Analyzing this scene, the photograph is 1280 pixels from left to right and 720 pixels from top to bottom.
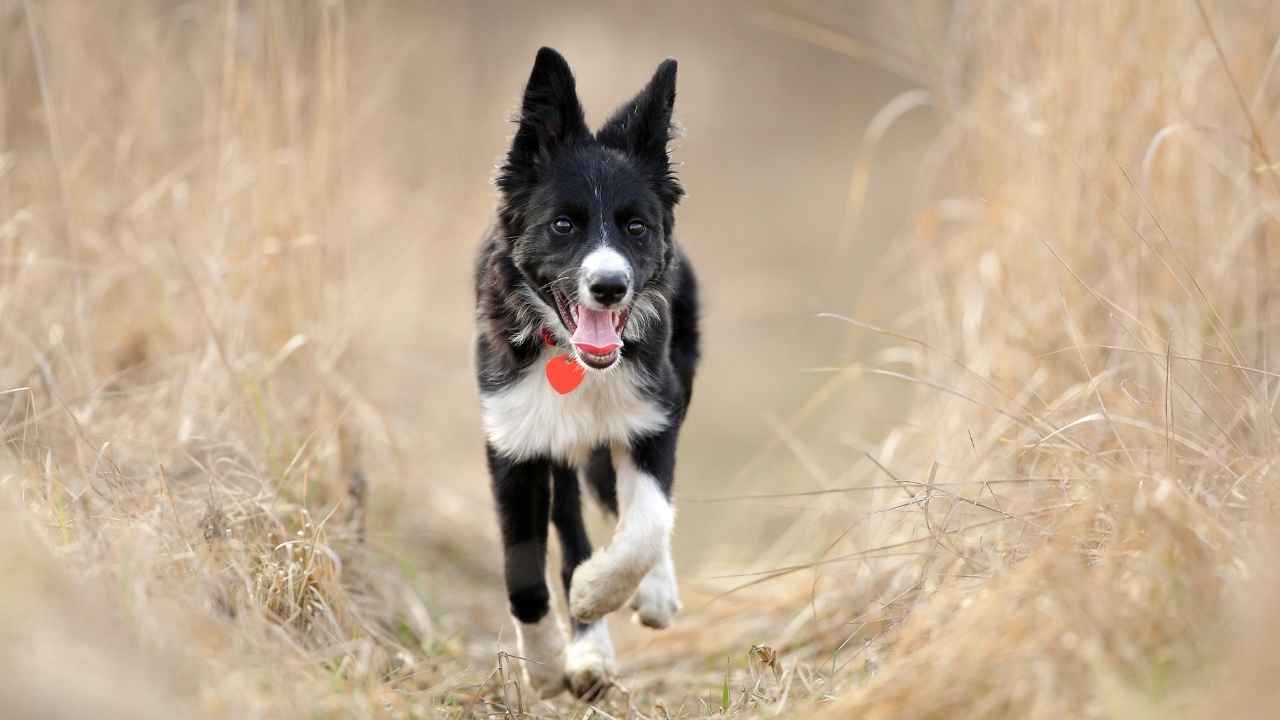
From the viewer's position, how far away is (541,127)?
380 centimetres

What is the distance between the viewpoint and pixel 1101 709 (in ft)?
7.61

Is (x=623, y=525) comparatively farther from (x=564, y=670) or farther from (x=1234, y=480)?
(x=1234, y=480)

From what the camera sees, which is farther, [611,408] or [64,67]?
[64,67]

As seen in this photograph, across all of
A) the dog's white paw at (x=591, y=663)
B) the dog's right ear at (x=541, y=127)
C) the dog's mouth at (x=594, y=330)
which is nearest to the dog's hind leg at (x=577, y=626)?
the dog's white paw at (x=591, y=663)

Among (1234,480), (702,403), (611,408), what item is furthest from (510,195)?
(702,403)

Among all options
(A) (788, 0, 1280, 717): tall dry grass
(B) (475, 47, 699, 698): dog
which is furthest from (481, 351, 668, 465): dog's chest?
(A) (788, 0, 1280, 717): tall dry grass

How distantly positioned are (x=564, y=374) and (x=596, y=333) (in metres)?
0.22

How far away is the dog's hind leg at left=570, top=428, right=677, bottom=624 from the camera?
354cm

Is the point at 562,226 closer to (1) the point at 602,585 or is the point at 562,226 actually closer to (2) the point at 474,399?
(1) the point at 602,585

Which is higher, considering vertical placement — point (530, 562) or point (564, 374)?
point (564, 374)

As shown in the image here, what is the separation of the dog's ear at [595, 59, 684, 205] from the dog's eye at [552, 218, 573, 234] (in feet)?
1.17

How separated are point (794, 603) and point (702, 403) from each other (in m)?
5.41

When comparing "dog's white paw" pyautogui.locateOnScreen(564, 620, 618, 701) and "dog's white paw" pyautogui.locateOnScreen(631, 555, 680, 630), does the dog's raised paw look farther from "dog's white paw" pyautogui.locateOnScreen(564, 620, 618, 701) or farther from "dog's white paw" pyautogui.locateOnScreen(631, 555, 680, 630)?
"dog's white paw" pyautogui.locateOnScreen(564, 620, 618, 701)

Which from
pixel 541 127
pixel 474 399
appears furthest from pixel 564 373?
pixel 474 399
